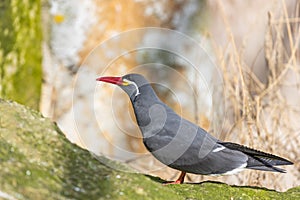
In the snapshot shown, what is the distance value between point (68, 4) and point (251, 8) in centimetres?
198

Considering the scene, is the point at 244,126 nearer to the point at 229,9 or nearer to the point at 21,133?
the point at 229,9

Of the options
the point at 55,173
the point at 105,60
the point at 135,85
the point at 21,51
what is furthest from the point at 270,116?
the point at 55,173

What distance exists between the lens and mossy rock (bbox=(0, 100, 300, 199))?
2.28 m

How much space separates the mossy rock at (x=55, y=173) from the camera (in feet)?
7.48

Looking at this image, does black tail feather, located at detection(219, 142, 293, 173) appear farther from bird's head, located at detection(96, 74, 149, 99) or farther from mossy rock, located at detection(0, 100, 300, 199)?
bird's head, located at detection(96, 74, 149, 99)

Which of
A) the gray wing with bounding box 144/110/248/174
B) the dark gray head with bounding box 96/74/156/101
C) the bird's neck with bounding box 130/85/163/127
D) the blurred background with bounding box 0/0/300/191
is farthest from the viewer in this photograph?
the blurred background with bounding box 0/0/300/191

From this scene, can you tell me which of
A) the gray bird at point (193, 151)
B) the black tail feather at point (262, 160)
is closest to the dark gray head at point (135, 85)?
the gray bird at point (193, 151)

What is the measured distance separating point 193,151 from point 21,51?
293 cm

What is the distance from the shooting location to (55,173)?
2.44 m

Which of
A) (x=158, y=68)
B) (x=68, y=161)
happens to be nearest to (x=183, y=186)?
(x=68, y=161)

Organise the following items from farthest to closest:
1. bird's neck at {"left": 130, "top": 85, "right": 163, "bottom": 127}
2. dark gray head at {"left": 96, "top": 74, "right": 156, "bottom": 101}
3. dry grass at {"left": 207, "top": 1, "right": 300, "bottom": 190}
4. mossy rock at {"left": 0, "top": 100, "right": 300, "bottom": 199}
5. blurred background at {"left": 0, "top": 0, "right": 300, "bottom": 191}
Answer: blurred background at {"left": 0, "top": 0, "right": 300, "bottom": 191}
dry grass at {"left": 207, "top": 1, "right": 300, "bottom": 190}
dark gray head at {"left": 96, "top": 74, "right": 156, "bottom": 101}
bird's neck at {"left": 130, "top": 85, "right": 163, "bottom": 127}
mossy rock at {"left": 0, "top": 100, "right": 300, "bottom": 199}

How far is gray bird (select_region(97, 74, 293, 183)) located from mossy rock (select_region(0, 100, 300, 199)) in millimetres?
355

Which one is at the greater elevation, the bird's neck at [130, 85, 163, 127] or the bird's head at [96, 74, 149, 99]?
the bird's head at [96, 74, 149, 99]

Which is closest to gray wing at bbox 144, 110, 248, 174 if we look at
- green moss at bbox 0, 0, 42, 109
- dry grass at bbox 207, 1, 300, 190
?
dry grass at bbox 207, 1, 300, 190
